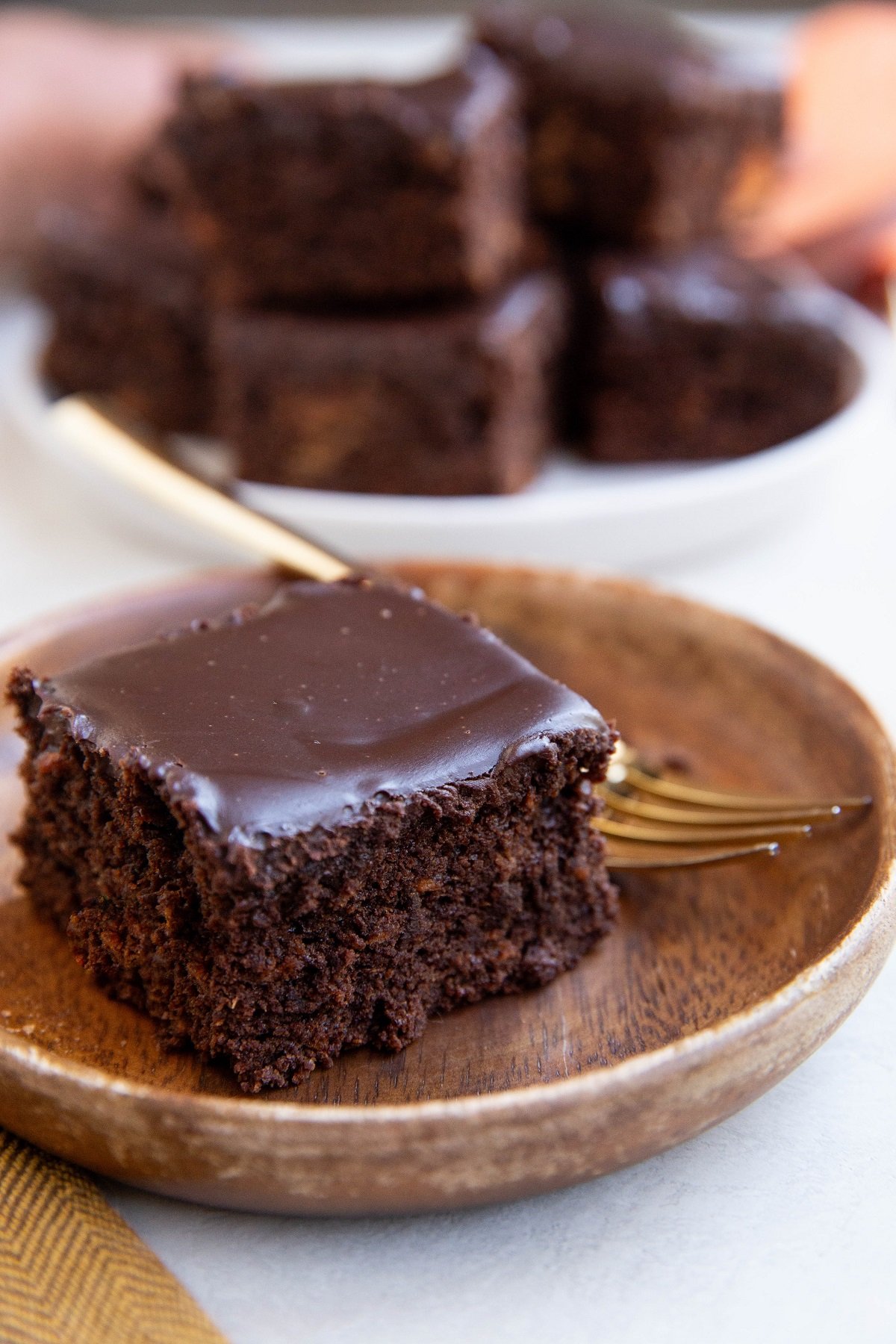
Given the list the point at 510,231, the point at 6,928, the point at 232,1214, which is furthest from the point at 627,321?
the point at 232,1214

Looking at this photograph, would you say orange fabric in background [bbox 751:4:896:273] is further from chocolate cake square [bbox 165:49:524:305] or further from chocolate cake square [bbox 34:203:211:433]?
chocolate cake square [bbox 34:203:211:433]

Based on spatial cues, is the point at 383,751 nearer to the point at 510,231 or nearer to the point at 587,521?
the point at 587,521

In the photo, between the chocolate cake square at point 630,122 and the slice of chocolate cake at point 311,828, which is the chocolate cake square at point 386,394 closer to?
the chocolate cake square at point 630,122

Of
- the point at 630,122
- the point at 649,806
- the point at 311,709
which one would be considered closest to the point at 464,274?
the point at 630,122

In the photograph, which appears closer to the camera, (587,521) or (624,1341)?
(624,1341)

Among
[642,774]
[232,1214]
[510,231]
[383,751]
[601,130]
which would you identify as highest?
[601,130]

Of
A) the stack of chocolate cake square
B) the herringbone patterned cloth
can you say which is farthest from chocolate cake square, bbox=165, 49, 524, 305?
the herringbone patterned cloth
